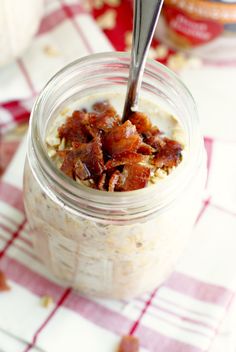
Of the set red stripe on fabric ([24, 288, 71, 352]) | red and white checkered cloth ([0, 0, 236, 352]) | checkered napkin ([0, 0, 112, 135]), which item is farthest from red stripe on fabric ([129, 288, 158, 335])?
checkered napkin ([0, 0, 112, 135])

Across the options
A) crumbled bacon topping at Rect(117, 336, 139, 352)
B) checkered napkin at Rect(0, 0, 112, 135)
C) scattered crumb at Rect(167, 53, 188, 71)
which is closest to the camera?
crumbled bacon topping at Rect(117, 336, 139, 352)

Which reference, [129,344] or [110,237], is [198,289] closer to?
[129,344]

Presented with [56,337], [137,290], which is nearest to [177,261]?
[137,290]

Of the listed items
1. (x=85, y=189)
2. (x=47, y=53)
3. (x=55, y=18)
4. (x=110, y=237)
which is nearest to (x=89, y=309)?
(x=110, y=237)

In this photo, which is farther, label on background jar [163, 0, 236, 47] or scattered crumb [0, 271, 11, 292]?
label on background jar [163, 0, 236, 47]

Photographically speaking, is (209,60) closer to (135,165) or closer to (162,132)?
(162,132)

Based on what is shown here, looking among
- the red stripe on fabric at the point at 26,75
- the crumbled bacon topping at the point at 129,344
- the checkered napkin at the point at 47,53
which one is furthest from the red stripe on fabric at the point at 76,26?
the crumbled bacon topping at the point at 129,344

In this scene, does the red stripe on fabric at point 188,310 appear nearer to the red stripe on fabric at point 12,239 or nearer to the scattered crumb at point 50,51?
the red stripe on fabric at point 12,239

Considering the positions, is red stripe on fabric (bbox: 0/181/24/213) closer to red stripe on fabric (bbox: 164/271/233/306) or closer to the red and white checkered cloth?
the red and white checkered cloth
